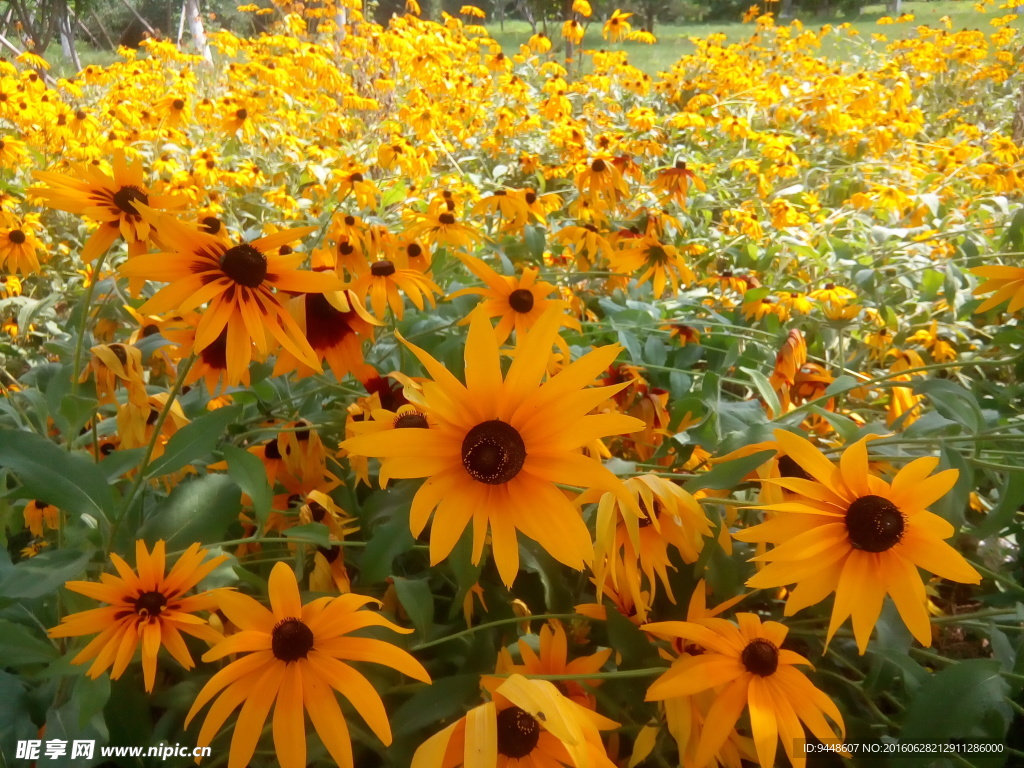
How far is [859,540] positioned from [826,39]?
28.9 ft

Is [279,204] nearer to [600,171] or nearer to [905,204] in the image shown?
[600,171]

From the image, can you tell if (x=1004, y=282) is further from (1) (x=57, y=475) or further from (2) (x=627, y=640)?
(1) (x=57, y=475)

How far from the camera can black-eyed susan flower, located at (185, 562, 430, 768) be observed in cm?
58

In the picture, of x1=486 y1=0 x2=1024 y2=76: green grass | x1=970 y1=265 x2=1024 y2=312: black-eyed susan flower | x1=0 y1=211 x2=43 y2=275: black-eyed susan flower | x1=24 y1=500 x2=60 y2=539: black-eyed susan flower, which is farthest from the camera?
x1=486 y1=0 x2=1024 y2=76: green grass

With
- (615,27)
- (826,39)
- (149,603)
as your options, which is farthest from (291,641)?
(826,39)

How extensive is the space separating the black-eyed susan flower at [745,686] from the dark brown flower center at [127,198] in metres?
0.79

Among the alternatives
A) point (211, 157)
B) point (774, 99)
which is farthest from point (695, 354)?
point (774, 99)

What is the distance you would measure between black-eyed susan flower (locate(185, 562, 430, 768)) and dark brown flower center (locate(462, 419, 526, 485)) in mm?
152

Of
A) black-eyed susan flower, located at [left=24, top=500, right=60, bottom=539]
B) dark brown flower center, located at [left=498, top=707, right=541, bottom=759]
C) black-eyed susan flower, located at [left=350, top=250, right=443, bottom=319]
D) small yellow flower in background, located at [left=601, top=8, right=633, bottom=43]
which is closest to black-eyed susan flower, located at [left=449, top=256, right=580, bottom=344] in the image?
black-eyed susan flower, located at [left=350, top=250, right=443, bottom=319]

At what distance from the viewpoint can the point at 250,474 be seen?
2.56 ft

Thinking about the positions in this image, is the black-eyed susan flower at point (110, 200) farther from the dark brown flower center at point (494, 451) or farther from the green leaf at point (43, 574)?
the dark brown flower center at point (494, 451)

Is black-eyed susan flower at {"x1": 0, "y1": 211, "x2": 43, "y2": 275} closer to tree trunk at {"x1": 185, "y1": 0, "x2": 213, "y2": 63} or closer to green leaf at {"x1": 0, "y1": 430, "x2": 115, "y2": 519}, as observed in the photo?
green leaf at {"x1": 0, "y1": 430, "x2": 115, "y2": 519}

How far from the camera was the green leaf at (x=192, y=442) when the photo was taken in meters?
0.77

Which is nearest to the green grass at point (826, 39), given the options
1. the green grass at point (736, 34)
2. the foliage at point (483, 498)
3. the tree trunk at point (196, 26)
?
the green grass at point (736, 34)
